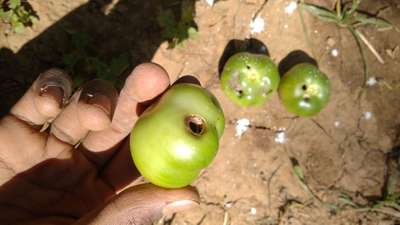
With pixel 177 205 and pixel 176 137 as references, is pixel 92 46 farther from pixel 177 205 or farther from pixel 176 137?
pixel 177 205

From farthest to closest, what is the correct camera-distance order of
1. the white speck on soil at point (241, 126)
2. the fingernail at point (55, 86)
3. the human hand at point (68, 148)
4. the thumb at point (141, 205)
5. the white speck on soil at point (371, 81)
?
the white speck on soil at point (371, 81), the white speck on soil at point (241, 126), the fingernail at point (55, 86), the human hand at point (68, 148), the thumb at point (141, 205)

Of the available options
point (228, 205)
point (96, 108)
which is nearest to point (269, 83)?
point (228, 205)

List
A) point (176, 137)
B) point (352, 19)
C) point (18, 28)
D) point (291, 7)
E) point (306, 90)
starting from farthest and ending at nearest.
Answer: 1. point (352, 19)
2. point (291, 7)
3. point (306, 90)
4. point (18, 28)
5. point (176, 137)

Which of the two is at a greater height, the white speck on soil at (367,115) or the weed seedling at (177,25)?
the weed seedling at (177,25)

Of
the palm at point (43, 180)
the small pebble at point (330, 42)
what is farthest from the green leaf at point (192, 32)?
the palm at point (43, 180)

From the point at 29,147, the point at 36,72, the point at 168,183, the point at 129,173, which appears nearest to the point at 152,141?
the point at 168,183

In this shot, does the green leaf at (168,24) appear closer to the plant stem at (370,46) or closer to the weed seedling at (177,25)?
the weed seedling at (177,25)

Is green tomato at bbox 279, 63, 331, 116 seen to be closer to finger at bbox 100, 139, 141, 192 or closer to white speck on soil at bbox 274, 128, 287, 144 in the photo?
white speck on soil at bbox 274, 128, 287, 144

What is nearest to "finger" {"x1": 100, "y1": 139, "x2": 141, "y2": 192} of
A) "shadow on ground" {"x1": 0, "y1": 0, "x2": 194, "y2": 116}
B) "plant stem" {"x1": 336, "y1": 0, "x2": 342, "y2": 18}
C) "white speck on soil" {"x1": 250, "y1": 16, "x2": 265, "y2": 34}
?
"shadow on ground" {"x1": 0, "y1": 0, "x2": 194, "y2": 116}
